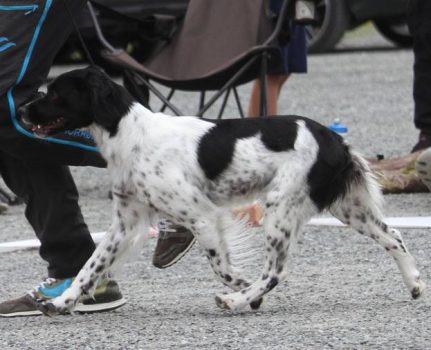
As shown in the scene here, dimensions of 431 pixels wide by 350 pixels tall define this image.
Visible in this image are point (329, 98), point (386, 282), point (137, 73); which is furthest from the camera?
point (329, 98)

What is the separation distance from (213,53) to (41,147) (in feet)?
10.7

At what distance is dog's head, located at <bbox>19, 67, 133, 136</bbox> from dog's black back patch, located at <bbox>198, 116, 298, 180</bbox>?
0.33 metres

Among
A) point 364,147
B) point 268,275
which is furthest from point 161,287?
point 364,147

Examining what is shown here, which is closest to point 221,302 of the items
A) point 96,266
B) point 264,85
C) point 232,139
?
point 96,266

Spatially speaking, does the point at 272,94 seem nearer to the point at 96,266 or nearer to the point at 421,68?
the point at 421,68

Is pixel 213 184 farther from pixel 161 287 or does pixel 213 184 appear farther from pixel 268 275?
pixel 161 287

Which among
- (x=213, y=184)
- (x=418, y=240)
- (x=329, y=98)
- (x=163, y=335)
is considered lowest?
(x=329, y=98)

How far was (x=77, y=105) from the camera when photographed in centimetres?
481

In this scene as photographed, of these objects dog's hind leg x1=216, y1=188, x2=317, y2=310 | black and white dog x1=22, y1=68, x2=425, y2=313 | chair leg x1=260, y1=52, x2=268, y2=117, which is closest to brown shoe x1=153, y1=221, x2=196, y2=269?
black and white dog x1=22, y1=68, x2=425, y2=313

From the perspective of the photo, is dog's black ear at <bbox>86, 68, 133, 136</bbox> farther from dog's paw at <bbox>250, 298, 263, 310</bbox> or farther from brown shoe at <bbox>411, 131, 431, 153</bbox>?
brown shoe at <bbox>411, 131, 431, 153</bbox>

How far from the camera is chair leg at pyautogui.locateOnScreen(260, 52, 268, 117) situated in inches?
296

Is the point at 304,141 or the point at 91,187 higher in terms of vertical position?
the point at 304,141

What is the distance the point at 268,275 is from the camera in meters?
4.87

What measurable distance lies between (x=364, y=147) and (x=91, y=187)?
2113mm
